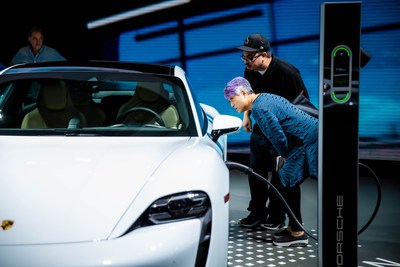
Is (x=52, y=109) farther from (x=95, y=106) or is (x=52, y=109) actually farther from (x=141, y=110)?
(x=141, y=110)

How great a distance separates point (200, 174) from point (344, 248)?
40.6 inches

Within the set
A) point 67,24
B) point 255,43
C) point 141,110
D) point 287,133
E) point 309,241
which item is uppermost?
point 67,24

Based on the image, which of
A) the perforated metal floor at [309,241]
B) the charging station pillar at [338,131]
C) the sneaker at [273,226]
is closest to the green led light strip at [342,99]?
the charging station pillar at [338,131]

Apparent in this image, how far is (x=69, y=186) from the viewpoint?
2.53 m

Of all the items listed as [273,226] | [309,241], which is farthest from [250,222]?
[309,241]

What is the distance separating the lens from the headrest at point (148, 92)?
3.69 metres

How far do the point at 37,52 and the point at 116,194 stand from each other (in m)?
5.87

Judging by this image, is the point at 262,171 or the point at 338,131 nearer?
the point at 338,131

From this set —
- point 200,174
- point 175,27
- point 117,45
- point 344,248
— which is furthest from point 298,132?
point 117,45

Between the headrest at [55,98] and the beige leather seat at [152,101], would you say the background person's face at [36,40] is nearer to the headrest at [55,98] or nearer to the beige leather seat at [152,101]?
the headrest at [55,98]

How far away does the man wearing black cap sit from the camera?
193 inches

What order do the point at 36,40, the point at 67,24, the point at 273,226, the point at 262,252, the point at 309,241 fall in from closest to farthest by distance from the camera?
the point at 262,252, the point at 309,241, the point at 273,226, the point at 36,40, the point at 67,24

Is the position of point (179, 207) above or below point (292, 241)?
above

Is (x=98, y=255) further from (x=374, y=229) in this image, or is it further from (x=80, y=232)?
(x=374, y=229)
